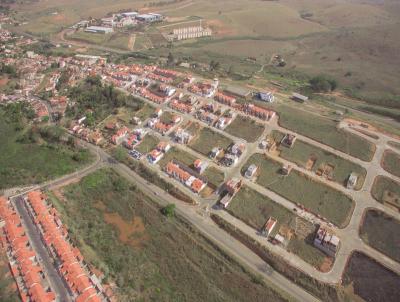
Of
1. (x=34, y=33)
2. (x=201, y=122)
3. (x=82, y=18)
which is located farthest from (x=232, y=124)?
(x=82, y=18)

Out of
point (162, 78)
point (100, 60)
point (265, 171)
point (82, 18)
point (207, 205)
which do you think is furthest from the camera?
point (82, 18)

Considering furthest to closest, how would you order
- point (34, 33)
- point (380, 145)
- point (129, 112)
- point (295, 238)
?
1. point (34, 33)
2. point (129, 112)
3. point (380, 145)
4. point (295, 238)

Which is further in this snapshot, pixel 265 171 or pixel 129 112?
pixel 129 112

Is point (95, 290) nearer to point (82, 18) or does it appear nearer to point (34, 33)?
point (34, 33)

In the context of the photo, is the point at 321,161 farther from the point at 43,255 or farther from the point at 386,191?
the point at 43,255

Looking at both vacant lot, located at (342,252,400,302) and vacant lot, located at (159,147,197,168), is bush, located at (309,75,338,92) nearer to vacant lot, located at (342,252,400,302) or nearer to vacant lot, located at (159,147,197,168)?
vacant lot, located at (159,147,197,168)

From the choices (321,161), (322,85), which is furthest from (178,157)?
(322,85)

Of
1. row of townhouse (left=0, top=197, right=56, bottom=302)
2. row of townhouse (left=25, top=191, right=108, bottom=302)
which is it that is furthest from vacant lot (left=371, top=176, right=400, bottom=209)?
row of townhouse (left=0, top=197, right=56, bottom=302)
